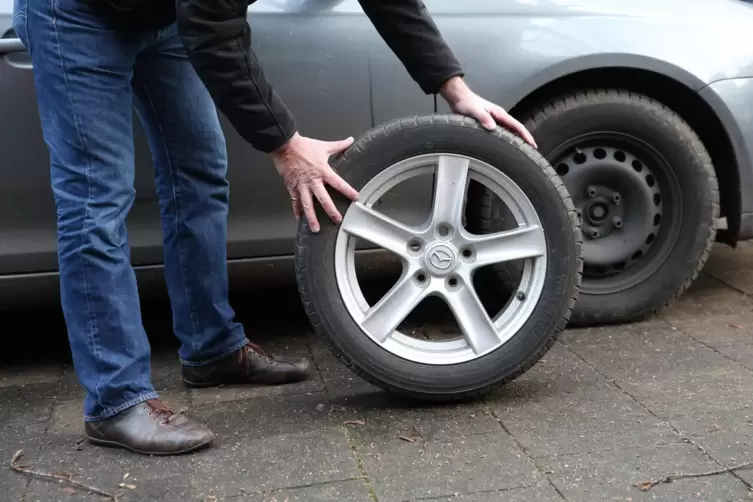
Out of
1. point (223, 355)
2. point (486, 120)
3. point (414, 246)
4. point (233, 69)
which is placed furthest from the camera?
point (223, 355)

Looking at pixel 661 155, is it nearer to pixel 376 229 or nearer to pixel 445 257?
pixel 445 257

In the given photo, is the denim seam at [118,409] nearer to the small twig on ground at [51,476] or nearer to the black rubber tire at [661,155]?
the small twig on ground at [51,476]

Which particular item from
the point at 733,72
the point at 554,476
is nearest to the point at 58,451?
the point at 554,476

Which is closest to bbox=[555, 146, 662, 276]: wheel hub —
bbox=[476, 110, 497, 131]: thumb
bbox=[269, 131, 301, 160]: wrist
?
bbox=[476, 110, 497, 131]: thumb

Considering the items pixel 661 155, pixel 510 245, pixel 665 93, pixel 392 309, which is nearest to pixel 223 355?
pixel 392 309

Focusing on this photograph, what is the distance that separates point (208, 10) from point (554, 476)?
1.36 metres

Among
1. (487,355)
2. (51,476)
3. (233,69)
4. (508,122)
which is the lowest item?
(51,476)

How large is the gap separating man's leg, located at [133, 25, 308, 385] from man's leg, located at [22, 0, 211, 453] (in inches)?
7.2

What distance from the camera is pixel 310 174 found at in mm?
2178

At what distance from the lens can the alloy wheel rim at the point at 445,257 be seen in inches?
93.6

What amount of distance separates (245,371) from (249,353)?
0.20 feet

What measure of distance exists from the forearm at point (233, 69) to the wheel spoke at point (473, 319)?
2.34 ft

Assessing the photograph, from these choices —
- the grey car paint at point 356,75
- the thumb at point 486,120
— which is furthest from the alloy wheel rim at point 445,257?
the grey car paint at point 356,75

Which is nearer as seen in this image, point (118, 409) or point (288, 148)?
point (288, 148)
